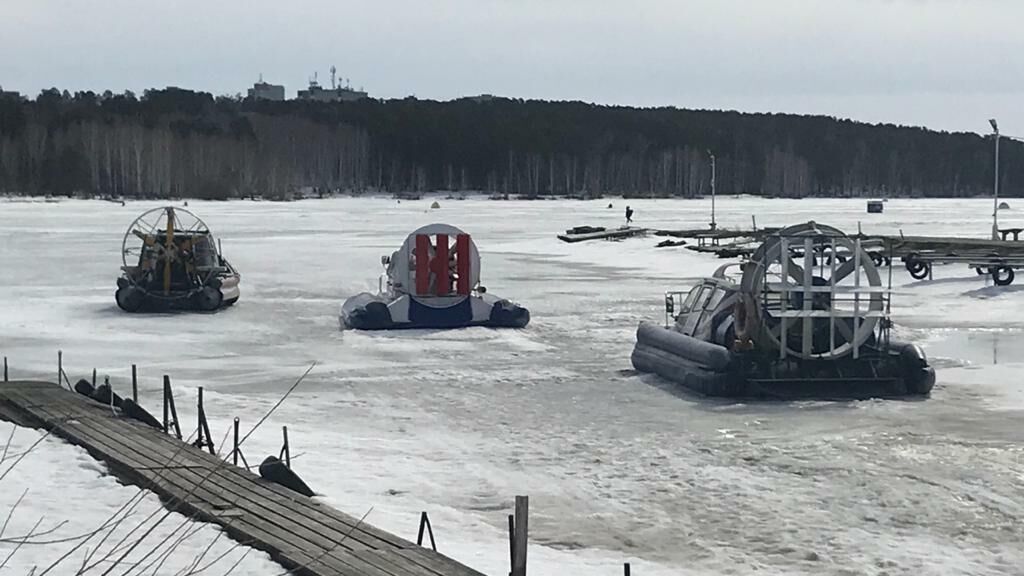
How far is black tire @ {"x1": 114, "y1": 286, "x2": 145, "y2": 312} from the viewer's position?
26.4m

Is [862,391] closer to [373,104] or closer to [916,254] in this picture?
[916,254]

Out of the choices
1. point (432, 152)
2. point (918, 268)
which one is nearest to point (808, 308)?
point (918, 268)

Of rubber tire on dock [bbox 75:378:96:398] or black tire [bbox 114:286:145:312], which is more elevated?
rubber tire on dock [bbox 75:378:96:398]

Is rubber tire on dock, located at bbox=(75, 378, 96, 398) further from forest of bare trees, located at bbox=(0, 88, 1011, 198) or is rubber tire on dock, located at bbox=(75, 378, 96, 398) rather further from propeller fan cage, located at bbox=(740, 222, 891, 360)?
forest of bare trees, located at bbox=(0, 88, 1011, 198)

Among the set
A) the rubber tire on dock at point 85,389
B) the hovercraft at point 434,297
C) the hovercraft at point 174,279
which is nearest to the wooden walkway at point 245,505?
the rubber tire on dock at point 85,389

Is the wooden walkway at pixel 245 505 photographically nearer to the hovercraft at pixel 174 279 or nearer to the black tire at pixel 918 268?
the hovercraft at pixel 174 279

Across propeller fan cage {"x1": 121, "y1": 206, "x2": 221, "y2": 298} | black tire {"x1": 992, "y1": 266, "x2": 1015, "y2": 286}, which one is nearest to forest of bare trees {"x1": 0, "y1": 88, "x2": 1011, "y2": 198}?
propeller fan cage {"x1": 121, "y1": 206, "x2": 221, "y2": 298}

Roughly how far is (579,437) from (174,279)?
50.7ft

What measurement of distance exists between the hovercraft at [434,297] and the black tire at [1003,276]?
1230 cm

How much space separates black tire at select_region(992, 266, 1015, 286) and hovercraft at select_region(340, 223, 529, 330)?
12.3m

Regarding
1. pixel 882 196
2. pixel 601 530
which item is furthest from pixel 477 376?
pixel 882 196

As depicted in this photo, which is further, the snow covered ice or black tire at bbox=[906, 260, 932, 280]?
black tire at bbox=[906, 260, 932, 280]

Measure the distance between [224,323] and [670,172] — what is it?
14085 cm

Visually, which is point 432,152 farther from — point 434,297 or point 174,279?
point 434,297
